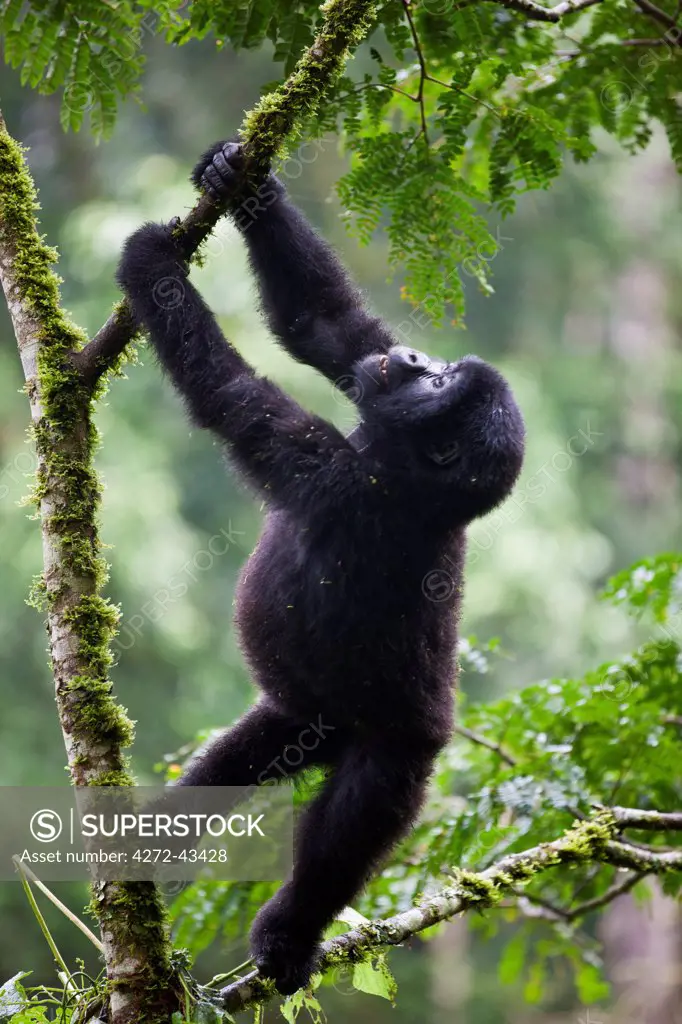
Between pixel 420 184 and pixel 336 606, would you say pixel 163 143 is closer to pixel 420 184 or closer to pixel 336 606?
pixel 420 184

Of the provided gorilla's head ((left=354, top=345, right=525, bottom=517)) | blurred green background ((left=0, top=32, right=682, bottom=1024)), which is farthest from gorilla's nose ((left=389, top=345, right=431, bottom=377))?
blurred green background ((left=0, top=32, right=682, bottom=1024))

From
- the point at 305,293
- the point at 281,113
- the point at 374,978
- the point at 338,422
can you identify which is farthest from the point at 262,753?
the point at 338,422

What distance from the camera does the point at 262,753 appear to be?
14.7ft

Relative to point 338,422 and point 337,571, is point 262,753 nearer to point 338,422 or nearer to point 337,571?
point 337,571

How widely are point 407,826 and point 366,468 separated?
4.83 feet

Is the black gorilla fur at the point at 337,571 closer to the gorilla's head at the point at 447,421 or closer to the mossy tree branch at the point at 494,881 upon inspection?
the gorilla's head at the point at 447,421

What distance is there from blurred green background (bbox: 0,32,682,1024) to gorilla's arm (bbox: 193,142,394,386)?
4827 millimetres

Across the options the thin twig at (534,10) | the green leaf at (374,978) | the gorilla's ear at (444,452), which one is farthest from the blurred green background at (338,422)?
the green leaf at (374,978)

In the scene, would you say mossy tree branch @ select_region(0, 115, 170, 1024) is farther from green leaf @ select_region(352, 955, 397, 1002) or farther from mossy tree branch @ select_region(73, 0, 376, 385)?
green leaf @ select_region(352, 955, 397, 1002)

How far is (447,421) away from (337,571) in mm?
801

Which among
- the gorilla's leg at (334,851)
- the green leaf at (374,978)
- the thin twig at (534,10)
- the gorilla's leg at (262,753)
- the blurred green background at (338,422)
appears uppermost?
the blurred green background at (338,422)

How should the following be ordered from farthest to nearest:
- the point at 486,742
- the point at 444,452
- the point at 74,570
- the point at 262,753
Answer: the point at 486,742 < the point at 262,753 < the point at 444,452 < the point at 74,570

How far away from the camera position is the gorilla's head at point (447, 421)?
4117 millimetres

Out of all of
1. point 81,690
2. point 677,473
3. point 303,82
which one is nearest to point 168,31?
point 303,82
